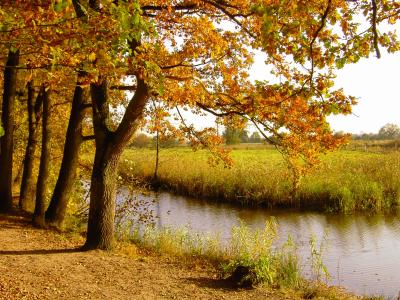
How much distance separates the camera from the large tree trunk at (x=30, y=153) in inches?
552

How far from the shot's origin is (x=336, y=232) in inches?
680

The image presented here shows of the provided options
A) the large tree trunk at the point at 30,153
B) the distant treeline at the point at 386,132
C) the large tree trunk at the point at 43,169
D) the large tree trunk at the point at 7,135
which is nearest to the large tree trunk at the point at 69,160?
→ the large tree trunk at the point at 43,169

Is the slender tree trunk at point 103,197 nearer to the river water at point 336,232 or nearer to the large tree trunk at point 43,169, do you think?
the large tree trunk at point 43,169

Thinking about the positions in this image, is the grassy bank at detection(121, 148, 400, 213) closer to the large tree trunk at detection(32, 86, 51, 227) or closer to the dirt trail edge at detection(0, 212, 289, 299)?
the large tree trunk at detection(32, 86, 51, 227)

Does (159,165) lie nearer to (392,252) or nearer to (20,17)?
(392,252)

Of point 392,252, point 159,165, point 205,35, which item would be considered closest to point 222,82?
point 205,35

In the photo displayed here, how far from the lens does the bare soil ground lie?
7309mm

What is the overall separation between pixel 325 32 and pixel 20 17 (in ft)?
15.4

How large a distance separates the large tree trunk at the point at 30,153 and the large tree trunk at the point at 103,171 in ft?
16.0

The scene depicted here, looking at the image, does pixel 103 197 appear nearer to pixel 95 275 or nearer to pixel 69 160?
pixel 95 275

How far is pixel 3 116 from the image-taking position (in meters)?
13.2

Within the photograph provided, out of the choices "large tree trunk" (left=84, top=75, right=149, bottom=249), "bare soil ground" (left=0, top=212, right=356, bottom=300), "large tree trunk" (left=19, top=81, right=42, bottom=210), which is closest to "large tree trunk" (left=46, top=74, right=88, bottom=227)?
"bare soil ground" (left=0, top=212, right=356, bottom=300)

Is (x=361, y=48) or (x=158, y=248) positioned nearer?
(x=361, y=48)

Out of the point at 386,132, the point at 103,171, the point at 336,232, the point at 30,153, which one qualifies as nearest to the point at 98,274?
the point at 103,171
